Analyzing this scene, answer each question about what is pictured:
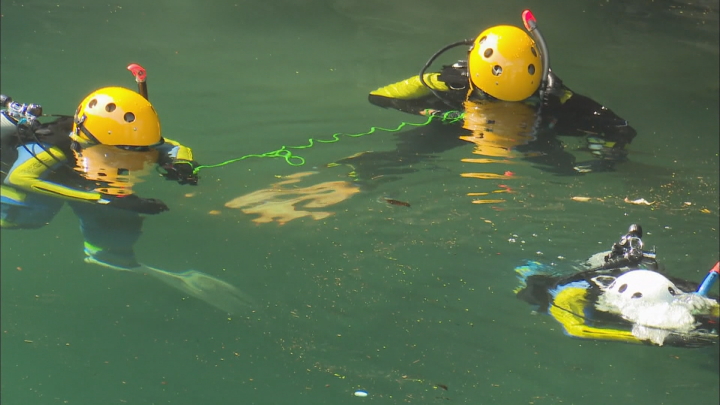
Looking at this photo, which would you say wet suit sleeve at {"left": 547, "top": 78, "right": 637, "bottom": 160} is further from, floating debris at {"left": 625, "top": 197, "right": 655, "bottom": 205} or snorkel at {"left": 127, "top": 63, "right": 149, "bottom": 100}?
snorkel at {"left": 127, "top": 63, "right": 149, "bottom": 100}

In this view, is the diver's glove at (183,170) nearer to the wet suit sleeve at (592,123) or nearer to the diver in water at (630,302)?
the diver in water at (630,302)

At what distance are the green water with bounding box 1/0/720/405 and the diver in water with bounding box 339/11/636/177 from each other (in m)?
0.13

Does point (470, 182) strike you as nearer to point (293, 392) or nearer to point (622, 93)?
point (293, 392)

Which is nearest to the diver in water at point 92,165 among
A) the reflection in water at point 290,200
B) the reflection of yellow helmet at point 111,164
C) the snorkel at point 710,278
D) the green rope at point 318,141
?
the reflection of yellow helmet at point 111,164

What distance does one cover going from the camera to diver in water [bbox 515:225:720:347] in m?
2.61

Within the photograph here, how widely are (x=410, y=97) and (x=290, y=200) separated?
1006mm

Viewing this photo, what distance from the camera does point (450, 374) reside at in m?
2.63

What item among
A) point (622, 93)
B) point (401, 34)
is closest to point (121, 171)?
point (401, 34)

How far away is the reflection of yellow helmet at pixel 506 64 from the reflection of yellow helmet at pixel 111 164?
178 centimetres

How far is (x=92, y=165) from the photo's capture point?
3420 mm

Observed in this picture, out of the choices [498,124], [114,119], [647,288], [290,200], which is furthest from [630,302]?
[114,119]

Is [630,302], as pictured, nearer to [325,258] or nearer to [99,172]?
[325,258]

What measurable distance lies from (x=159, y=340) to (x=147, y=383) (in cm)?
22

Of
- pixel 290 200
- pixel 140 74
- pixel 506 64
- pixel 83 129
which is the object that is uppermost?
pixel 506 64
